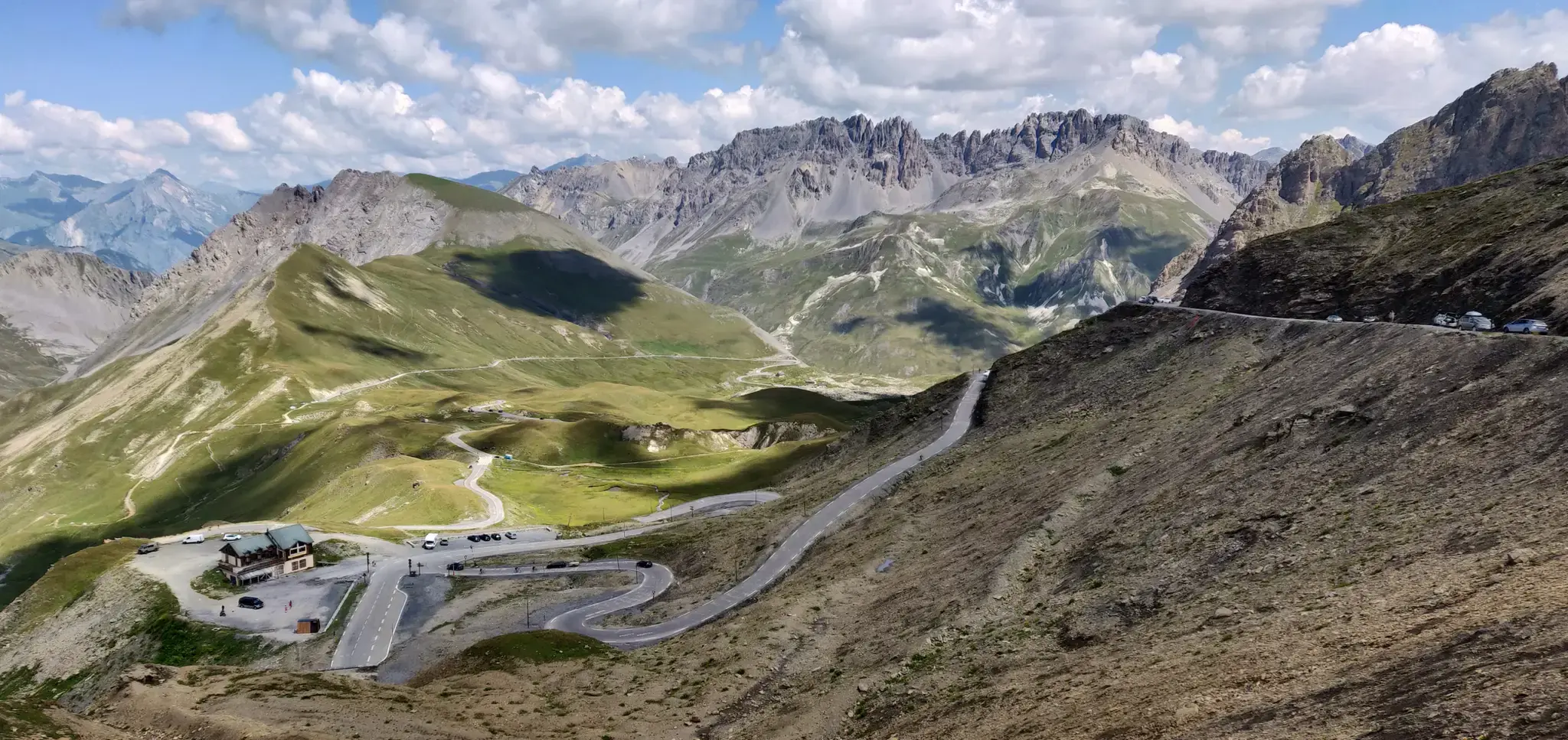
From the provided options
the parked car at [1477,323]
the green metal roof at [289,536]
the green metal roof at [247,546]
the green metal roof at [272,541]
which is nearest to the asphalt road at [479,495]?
the green metal roof at [289,536]

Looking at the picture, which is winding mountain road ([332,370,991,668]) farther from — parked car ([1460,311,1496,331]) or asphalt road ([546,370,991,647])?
parked car ([1460,311,1496,331])

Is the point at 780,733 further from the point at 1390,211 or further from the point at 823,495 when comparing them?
the point at 1390,211

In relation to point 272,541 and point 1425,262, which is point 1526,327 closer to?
point 1425,262

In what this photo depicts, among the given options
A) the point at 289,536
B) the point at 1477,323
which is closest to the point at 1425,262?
the point at 1477,323

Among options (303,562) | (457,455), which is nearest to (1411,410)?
(303,562)

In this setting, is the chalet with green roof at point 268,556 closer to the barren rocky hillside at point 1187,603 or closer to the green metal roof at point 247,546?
the green metal roof at point 247,546

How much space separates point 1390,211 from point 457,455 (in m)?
164

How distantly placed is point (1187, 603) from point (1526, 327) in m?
40.3

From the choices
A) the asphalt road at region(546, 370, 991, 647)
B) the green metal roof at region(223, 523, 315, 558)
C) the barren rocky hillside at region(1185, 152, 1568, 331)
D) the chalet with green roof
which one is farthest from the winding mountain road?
the barren rocky hillside at region(1185, 152, 1568, 331)

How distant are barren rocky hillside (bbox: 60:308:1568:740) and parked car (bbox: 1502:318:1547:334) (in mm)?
4369

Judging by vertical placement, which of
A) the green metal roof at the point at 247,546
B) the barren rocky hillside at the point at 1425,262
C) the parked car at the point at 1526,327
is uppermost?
the barren rocky hillside at the point at 1425,262

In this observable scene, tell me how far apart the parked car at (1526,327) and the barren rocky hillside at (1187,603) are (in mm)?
4369

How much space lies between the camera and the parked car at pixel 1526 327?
188ft

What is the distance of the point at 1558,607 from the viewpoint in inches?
970
